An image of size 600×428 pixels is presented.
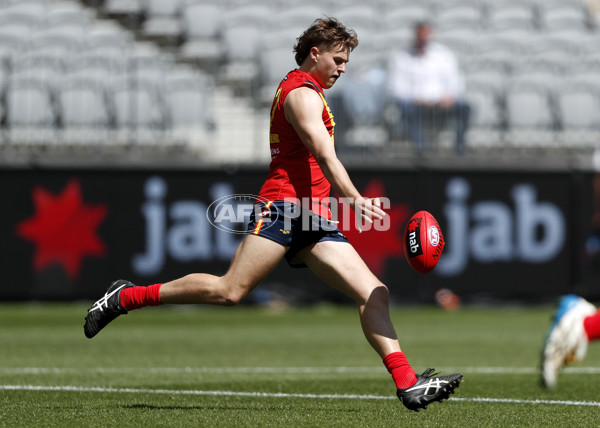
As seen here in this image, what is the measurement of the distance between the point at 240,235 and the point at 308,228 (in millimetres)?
9899

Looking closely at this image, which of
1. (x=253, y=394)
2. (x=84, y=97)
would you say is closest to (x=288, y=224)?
(x=253, y=394)

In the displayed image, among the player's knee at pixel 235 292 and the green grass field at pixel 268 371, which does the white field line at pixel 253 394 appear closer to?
the green grass field at pixel 268 371

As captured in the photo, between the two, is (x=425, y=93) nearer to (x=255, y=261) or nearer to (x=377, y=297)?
(x=377, y=297)

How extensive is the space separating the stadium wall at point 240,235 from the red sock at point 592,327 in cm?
1002

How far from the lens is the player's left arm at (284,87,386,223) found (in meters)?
6.09

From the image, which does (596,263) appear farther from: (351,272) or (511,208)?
(351,272)

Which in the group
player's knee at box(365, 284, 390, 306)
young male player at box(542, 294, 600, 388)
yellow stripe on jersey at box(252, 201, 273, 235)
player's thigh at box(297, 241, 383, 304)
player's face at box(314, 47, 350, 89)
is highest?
player's face at box(314, 47, 350, 89)

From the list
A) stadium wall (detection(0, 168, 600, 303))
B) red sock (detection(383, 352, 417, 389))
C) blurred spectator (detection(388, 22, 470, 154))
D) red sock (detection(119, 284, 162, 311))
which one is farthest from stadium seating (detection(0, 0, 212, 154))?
red sock (detection(383, 352, 417, 389))

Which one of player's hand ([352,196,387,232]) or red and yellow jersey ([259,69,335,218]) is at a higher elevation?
red and yellow jersey ([259,69,335,218])

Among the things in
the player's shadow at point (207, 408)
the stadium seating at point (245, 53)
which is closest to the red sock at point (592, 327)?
the player's shadow at point (207, 408)

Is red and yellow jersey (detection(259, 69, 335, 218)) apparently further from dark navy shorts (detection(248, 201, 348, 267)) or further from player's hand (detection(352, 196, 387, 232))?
player's hand (detection(352, 196, 387, 232))

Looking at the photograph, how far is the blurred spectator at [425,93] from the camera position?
674 inches

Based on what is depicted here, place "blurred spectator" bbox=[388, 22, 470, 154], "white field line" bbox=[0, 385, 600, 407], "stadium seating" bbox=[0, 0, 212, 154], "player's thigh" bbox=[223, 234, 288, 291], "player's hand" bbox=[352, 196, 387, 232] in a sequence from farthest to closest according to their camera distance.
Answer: "blurred spectator" bbox=[388, 22, 470, 154] → "stadium seating" bbox=[0, 0, 212, 154] → "white field line" bbox=[0, 385, 600, 407] → "player's thigh" bbox=[223, 234, 288, 291] → "player's hand" bbox=[352, 196, 387, 232]

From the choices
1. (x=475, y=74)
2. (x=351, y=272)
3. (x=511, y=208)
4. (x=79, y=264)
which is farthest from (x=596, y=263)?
(x=351, y=272)
